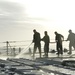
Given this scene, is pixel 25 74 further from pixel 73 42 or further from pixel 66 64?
pixel 73 42

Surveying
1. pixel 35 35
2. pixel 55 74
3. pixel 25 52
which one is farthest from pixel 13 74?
pixel 25 52

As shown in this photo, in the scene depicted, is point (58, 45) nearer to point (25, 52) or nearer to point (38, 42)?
point (38, 42)

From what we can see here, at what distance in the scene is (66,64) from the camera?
39.6 ft

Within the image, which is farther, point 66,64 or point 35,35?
point 35,35

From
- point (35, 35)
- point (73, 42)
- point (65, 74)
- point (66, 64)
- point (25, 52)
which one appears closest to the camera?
point (65, 74)

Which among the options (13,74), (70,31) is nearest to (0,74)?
(13,74)

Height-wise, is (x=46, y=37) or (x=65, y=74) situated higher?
(x=46, y=37)

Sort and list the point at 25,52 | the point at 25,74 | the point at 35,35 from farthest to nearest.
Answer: the point at 25,52
the point at 35,35
the point at 25,74

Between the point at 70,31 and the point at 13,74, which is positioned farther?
the point at 70,31

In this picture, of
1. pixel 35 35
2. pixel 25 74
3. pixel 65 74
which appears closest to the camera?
pixel 25 74

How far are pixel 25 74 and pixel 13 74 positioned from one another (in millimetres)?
464

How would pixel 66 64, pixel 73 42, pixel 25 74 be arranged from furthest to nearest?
pixel 73 42, pixel 66 64, pixel 25 74

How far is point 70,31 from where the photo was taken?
73.9ft

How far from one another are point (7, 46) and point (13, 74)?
20.5m
